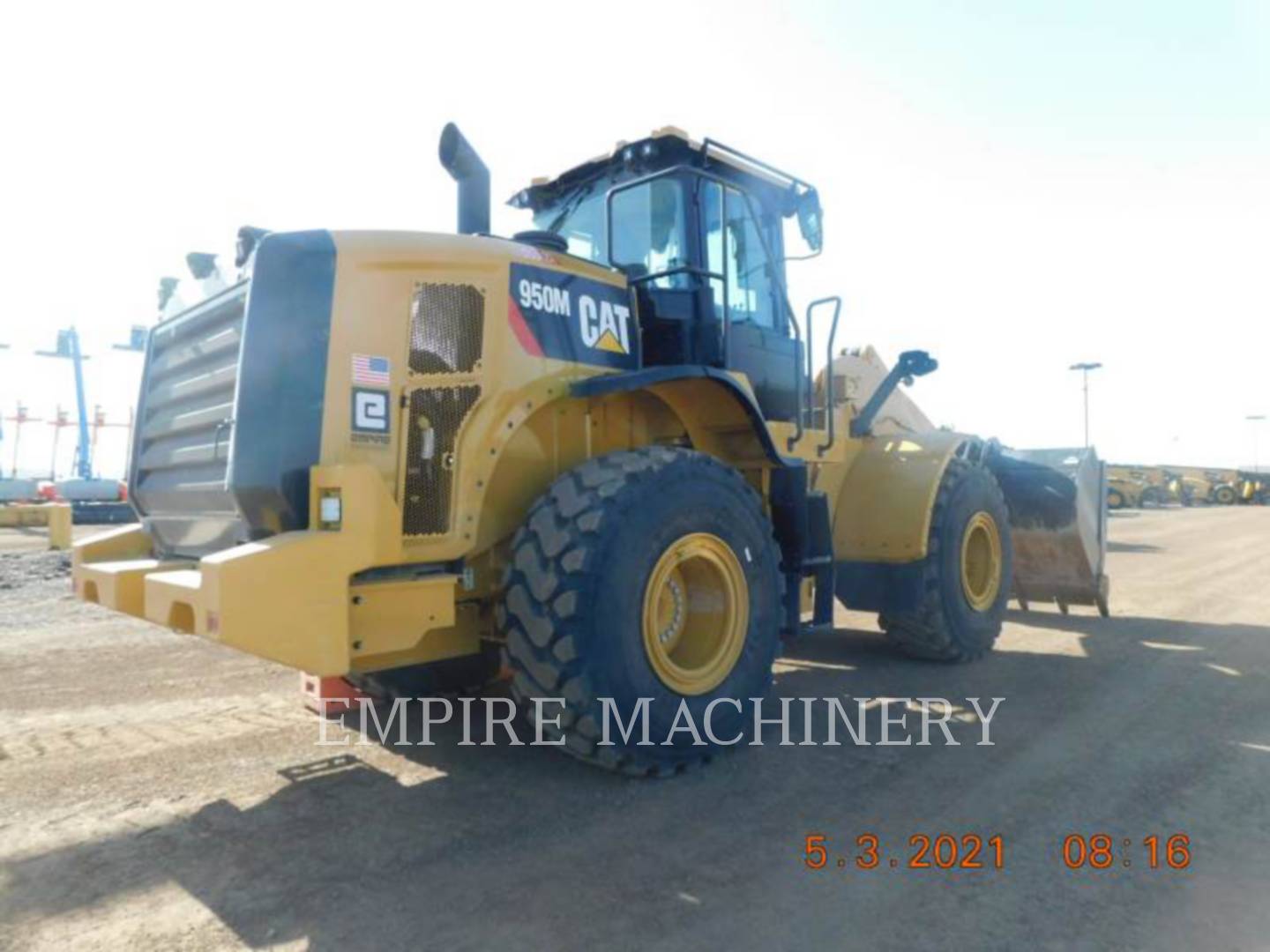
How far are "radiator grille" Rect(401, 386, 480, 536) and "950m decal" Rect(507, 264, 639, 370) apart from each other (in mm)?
514

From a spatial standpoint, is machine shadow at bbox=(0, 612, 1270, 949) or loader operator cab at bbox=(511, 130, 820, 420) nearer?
machine shadow at bbox=(0, 612, 1270, 949)

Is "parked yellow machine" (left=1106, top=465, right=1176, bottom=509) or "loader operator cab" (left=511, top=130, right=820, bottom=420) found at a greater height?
"loader operator cab" (left=511, top=130, right=820, bottom=420)

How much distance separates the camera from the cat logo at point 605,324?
427 centimetres

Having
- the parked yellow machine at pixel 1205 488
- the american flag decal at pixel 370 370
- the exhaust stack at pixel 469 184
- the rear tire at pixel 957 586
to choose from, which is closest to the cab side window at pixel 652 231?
the exhaust stack at pixel 469 184

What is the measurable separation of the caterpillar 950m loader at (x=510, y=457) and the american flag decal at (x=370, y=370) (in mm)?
12

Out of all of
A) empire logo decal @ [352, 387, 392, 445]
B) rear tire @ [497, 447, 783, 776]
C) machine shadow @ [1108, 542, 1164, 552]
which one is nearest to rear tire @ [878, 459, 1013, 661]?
rear tire @ [497, 447, 783, 776]

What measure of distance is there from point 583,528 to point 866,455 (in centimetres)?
372

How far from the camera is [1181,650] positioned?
22.1 ft

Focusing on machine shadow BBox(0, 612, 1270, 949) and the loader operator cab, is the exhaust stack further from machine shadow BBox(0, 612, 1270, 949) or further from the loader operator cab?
machine shadow BBox(0, 612, 1270, 949)

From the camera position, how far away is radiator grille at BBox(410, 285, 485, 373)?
3.66 meters

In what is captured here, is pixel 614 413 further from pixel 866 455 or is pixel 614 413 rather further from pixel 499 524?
pixel 866 455

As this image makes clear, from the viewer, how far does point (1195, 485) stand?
5053 cm

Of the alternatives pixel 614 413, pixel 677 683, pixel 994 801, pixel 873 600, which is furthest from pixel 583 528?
pixel 873 600
